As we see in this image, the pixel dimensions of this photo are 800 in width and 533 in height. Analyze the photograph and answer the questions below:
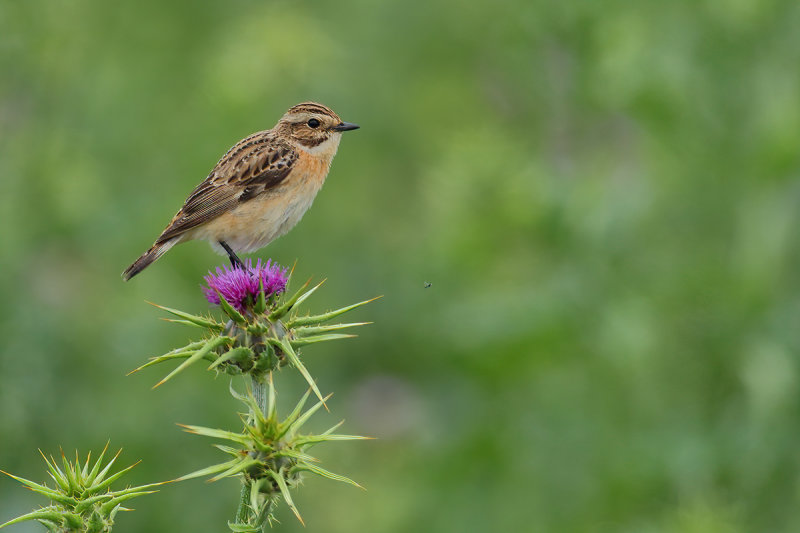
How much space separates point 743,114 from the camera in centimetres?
963

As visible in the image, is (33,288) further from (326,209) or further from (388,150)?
(388,150)

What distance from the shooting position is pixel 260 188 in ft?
22.5

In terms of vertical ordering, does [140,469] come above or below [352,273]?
below

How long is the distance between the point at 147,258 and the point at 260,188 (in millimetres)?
882

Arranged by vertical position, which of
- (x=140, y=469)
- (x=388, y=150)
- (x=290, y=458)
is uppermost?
(x=388, y=150)

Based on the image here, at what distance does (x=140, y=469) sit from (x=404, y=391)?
3556 mm

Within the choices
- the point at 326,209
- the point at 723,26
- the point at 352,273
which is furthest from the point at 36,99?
the point at 723,26

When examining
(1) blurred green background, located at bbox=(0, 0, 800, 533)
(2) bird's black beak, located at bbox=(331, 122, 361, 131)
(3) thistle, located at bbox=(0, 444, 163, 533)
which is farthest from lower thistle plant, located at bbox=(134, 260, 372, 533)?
(1) blurred green background, located at bbox=(0, 0, 800, 533)

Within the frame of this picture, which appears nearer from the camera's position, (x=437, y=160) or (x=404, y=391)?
(x=404, y=391)

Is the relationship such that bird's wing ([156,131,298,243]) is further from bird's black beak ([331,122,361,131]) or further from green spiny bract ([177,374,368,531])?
green spiny bract ([177,374,368,531])

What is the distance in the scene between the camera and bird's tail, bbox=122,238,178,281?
624 cm

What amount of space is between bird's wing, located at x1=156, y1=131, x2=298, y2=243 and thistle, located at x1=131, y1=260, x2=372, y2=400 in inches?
60.7

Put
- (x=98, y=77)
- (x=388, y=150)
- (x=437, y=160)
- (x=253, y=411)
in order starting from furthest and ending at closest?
(x=388, y=150) < (x=437, y=160) < (x=98, y=77) < (x=253, y=411)

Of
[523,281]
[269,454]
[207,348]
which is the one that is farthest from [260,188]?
[523,281]
